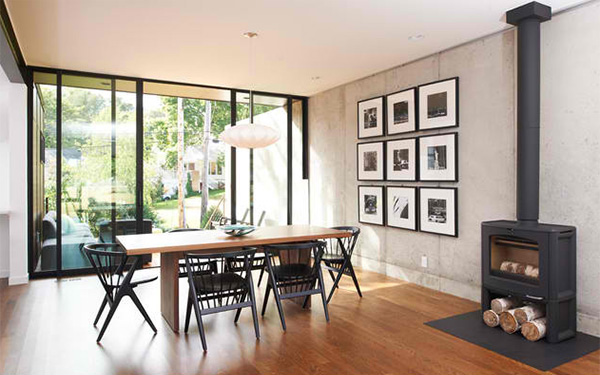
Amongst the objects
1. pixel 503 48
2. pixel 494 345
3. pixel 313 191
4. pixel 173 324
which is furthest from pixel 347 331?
pixel 313 191

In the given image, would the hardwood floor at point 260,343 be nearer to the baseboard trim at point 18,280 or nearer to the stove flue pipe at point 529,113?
the baseboard trim at point 18,280

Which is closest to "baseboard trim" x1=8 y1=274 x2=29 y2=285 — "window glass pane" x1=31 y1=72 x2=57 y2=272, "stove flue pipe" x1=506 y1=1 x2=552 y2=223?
"window glass pane" x1=31 y1=72 x2=57 y2=272

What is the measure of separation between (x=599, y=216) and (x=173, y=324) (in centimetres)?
367

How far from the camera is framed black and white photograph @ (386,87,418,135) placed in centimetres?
514

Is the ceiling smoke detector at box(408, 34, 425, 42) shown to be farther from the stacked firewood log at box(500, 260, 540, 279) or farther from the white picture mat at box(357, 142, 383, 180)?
the stacked firewood log at box(500, 260, 540, 279)

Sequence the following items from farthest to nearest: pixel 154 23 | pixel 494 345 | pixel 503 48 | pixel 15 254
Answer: pixel 15 254 → pixel 503 48 → pixel 154 23 → pixel 494 345

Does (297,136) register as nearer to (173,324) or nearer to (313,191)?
(313,191)

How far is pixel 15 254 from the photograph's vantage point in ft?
17.0

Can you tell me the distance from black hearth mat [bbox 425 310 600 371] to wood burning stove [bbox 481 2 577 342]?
0.34 ft

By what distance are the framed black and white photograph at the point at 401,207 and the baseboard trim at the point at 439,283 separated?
58 cm

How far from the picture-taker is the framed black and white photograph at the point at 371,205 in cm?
573

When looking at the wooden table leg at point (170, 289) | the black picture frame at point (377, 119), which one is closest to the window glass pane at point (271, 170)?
the black picture frame at point (377, 119)

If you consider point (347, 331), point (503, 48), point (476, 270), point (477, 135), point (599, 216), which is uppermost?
point (503, 48)

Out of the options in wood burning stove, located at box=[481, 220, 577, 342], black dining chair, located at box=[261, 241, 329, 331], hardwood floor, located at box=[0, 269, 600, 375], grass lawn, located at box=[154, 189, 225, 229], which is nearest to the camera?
hardwood floor, located at box=[0, 269, 600, 375]
